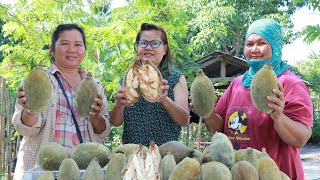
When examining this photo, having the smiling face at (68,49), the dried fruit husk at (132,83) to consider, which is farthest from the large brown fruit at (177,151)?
the smiling face at (68,49)

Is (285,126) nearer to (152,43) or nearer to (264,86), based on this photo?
(264,86)

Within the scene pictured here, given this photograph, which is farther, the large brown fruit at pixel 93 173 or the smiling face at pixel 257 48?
the smiling face at pixel 257 48

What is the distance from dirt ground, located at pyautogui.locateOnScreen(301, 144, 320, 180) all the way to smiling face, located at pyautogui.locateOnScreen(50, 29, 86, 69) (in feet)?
19.5

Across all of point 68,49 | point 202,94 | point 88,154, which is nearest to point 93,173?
point 88,154

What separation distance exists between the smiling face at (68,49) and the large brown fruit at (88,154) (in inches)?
32.7

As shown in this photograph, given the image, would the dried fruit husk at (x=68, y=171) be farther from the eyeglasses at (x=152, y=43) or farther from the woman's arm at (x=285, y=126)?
the eyeglasses at (x=152, y=43)

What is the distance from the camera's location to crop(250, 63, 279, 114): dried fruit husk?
183 centimetres

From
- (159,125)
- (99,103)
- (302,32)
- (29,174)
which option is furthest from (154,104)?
(302,32)

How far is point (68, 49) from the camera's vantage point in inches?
98.7

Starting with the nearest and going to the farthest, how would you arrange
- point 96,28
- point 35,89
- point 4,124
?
point 35,89, point 4,124, point 96,28

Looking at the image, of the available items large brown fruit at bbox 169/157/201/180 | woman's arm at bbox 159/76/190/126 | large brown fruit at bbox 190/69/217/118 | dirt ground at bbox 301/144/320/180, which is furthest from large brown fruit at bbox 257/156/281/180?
dirt ground at bbox 301/144/320/180

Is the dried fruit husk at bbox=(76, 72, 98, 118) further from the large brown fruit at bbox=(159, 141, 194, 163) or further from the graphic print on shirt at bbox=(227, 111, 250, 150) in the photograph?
the graphic print on shirt at bbox=(227, 111, 250, 150)

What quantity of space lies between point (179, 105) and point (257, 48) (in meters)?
0.63

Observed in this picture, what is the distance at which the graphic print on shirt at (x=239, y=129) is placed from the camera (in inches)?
86.6
